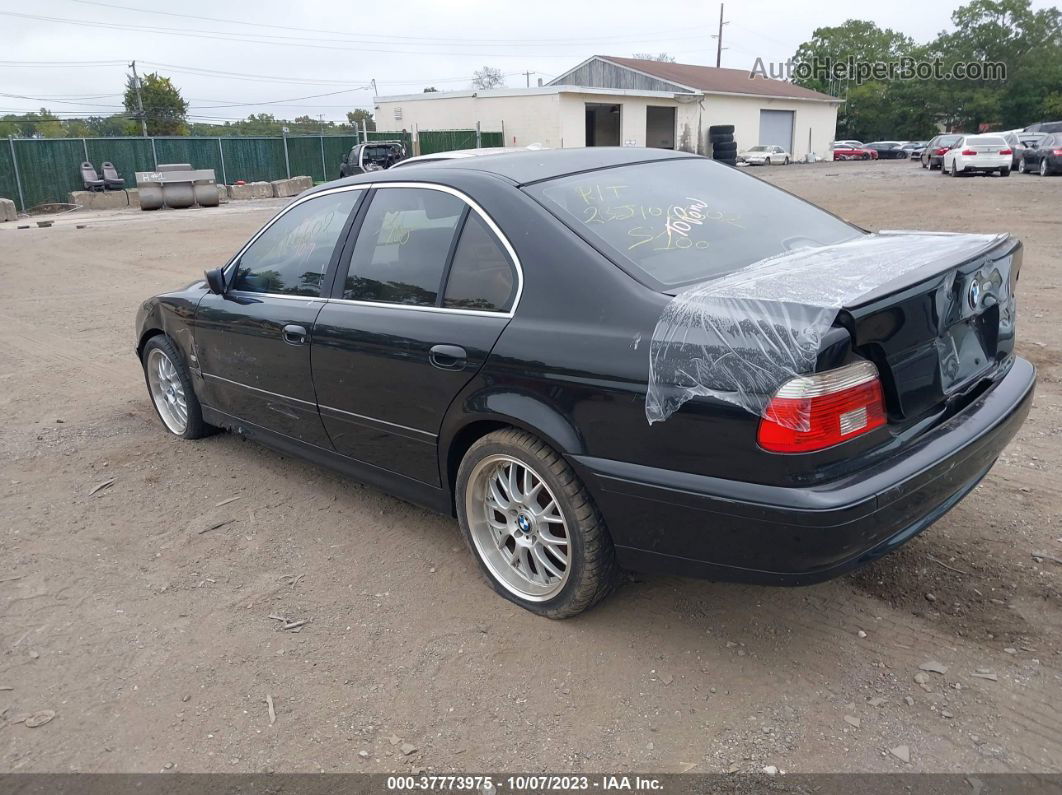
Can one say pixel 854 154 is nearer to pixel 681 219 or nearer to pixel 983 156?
pixel 983 156

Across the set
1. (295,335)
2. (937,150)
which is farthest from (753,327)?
(937,150)

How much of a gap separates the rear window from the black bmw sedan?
14 millimetres

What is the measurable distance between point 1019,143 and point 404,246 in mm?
36092

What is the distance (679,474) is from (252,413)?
273cm

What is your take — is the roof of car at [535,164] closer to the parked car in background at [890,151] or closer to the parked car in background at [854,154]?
the parked car in background at [854,154]

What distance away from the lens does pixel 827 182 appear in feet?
90.4

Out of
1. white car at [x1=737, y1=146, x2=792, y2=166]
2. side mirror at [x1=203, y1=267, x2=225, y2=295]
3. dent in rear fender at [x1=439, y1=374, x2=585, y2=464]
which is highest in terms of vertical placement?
white car at [x1=737, y1=146, x2=792, y2=166]

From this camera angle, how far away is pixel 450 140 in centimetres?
3734

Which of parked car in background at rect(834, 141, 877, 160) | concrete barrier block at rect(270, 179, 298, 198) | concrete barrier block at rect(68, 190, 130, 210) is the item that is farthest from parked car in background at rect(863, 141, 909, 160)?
concrete barrier block at rect(68, 190, 130, 210)

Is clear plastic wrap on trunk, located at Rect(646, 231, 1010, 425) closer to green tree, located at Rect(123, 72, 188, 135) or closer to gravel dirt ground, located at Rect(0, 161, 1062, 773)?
gravel dirt ground, located at Rect(0, 161, 1062, 773)

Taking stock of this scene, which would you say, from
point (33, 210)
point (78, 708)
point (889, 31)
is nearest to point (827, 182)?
point (33, 210)

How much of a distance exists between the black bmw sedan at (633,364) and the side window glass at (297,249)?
0.06 ft

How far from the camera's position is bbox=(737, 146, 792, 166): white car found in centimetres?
4506

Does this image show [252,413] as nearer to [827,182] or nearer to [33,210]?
[827,182]
